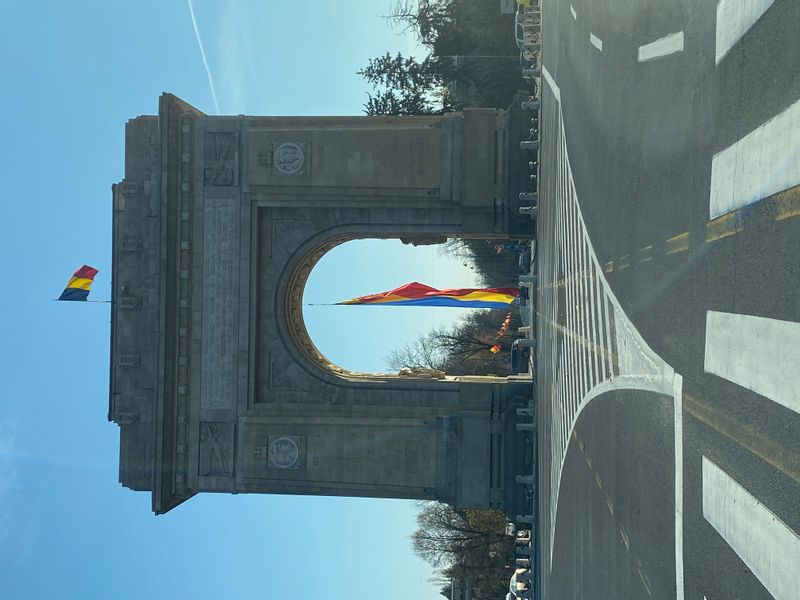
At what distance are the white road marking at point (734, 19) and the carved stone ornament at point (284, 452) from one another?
16685mm

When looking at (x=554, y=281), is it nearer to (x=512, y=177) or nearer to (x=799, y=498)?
(x=512, y=177)

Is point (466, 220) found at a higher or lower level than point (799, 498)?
higher

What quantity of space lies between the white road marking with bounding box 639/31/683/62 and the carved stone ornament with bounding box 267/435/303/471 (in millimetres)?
15086

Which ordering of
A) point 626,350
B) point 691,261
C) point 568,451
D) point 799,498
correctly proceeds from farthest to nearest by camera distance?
1. point 568,451
2. point 626,350
3. point 691,261
4. point 799,498

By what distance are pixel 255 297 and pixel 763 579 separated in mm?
17866

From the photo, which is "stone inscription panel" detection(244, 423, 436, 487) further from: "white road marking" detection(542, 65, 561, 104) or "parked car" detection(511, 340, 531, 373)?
"white road marking" detection(542, 65, 561, 104)

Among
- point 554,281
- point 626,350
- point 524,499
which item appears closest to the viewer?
point 626,350

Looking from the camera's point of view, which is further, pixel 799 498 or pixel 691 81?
pixel 691 81

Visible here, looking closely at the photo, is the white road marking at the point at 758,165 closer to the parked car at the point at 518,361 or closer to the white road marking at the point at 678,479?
the white road marking at the point at 678,479

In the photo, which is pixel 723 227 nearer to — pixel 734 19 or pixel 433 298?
pixel 734 19

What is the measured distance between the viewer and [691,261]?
7.40m

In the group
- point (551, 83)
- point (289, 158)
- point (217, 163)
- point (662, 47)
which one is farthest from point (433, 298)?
point (662, 47)

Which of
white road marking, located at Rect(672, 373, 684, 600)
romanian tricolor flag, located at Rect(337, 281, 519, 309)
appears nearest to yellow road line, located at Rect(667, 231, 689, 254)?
white road marking, located at Rect(672, 373, 684, 600)

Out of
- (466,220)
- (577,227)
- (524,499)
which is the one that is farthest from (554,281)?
(524,499)
